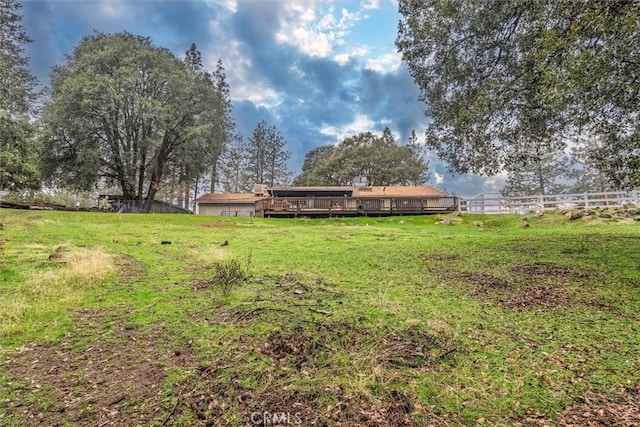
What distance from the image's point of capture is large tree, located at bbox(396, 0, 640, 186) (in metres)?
4.68

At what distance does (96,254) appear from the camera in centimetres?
655

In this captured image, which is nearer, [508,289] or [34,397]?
[34,397]

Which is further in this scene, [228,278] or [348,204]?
[348,204]

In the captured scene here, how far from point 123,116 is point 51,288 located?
2685 cm

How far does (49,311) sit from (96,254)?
3.11 meters

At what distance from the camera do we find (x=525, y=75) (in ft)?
20.9

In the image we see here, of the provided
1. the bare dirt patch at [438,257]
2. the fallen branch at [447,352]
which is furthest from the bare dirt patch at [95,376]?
the bare dirt patch at [438,257]

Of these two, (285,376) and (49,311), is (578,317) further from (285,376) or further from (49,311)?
(49,311)

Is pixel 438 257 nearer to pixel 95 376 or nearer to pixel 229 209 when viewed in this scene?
pixel 95 376

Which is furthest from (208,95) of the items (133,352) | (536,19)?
(133,352)

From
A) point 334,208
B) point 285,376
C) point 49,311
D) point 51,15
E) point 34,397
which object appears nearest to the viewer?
point 34,397

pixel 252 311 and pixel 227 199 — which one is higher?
pixel 227 199

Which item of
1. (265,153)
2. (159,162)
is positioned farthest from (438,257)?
(265,153)

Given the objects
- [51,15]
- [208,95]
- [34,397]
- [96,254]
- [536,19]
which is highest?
[208,95]
